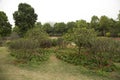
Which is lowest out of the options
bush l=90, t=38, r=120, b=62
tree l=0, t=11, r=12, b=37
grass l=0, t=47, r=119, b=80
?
grass l=0, t=47, r=119, b=80

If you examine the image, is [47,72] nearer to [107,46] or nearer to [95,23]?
[107,46]

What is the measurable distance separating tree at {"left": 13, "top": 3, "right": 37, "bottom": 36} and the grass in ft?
40.3

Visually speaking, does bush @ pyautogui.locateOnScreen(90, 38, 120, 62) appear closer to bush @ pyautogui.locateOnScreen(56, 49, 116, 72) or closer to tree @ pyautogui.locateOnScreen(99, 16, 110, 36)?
bush @ pyautogui.locateOnScreen(56, 49, 116, 72)

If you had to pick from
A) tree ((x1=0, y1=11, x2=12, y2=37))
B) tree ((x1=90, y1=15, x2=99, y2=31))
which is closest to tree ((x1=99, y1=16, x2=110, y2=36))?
tree ((x1=90, y1=15, x2=99, y2=31))

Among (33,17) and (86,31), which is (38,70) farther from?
(33,17)

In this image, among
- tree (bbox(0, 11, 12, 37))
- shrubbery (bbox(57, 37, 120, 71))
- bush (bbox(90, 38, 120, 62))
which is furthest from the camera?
tree (bbox(0, 11, 12, 37))

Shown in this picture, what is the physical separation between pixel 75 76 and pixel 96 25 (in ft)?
103

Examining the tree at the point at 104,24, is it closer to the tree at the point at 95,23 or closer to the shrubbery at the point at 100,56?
the tree at the point at 95,23

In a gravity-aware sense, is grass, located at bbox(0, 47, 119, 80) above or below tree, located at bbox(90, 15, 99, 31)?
below

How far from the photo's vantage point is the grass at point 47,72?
1178cm

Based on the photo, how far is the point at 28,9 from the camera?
28.0 meters

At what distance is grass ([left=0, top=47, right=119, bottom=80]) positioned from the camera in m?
11.8

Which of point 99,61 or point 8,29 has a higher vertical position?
point 8,29

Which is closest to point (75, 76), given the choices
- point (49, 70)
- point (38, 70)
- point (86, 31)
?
point (49, 70)
